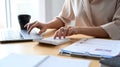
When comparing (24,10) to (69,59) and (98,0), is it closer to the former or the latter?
(98,0)

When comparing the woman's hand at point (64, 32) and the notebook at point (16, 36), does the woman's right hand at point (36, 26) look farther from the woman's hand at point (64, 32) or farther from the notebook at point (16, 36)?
the woman's hand at point (64, 32)

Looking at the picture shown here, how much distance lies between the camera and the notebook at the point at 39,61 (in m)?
0.78

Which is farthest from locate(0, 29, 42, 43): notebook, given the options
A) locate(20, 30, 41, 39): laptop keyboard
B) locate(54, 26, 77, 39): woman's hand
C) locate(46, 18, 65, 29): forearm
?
locate(46, 18, 65, 29): forearm

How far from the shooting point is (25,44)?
43.6 inches

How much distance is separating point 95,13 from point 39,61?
834 mm

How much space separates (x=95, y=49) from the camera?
94cm

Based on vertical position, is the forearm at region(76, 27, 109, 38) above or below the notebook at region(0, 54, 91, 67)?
above

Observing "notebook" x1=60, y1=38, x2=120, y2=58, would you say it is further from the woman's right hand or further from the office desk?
the woman's right hand

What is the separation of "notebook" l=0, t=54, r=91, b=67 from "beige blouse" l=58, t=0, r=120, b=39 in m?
0.53

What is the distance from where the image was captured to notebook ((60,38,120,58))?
882 millimetres

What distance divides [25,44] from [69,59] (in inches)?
13.1

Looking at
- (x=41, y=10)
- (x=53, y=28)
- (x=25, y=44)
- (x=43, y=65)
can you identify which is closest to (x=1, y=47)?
(x=25, y=44)

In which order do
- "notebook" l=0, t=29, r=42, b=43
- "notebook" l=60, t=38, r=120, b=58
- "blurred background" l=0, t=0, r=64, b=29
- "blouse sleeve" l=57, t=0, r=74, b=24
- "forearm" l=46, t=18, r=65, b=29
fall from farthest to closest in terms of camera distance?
1. "blurred background" l=0, t=0, r=64, b=29
2. "blouse sleeve" l=57, t=0, r=74, b=24
3. "forearm" l=46, t=18, r=65, b=29
4. "notebook" l=0, t=29, r=42, b=43
5. "notebook" l=60, t=38, r=120, b=58

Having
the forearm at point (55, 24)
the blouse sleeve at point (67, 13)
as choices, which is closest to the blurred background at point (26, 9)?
the blouse sleeve at point (67, 13)
